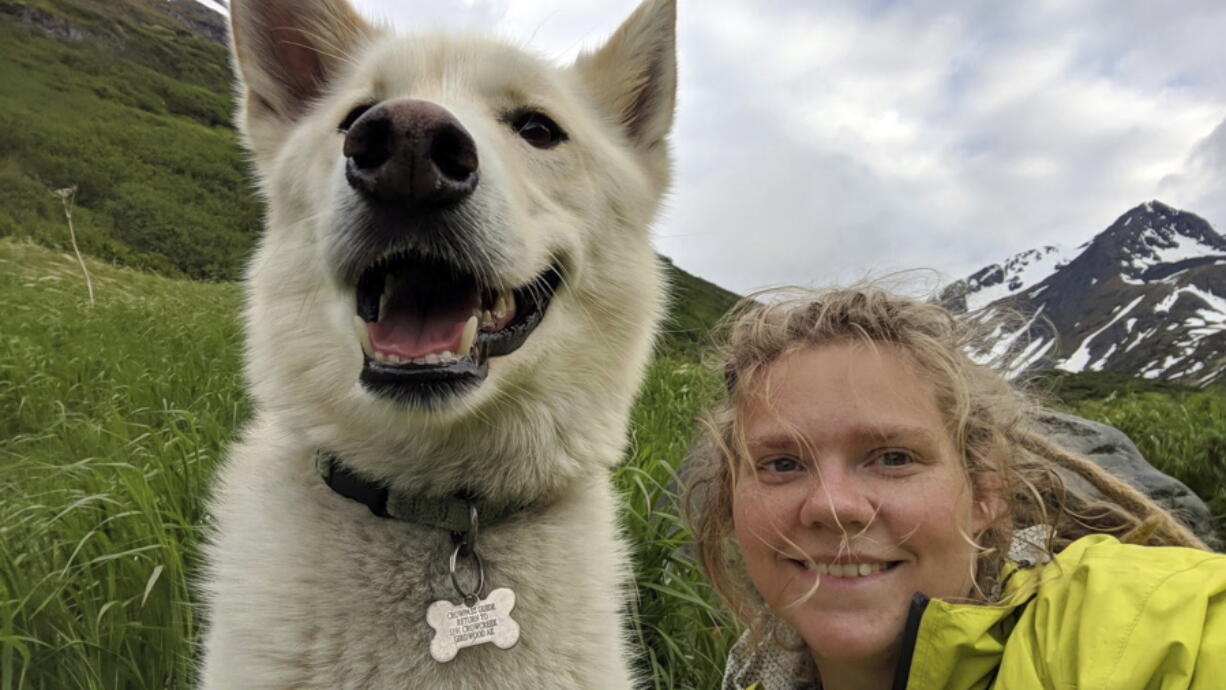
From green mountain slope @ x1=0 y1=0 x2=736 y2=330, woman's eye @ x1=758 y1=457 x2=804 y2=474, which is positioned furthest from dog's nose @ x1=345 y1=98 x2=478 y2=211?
green mountain slope @ x1=0 y1=0 x2=736 y2=330

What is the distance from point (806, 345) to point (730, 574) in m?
0.87

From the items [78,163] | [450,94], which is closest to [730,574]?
[450,94]

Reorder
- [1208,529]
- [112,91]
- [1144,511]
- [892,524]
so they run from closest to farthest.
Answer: [892,524]
[1144,511]
[1208,529]
[112,91]

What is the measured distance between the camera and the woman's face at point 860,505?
5.58 ft

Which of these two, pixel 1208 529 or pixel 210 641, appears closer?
pixel 210 641

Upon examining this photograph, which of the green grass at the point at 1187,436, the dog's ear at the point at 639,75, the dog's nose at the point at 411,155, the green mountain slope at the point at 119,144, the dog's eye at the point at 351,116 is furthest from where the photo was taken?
the green mountain slope at the point at 119,144

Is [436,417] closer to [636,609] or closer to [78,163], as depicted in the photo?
[636,609]

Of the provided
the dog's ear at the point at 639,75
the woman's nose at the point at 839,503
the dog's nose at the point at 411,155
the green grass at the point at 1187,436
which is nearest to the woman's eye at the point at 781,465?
the woman's nose at the point at 839,503

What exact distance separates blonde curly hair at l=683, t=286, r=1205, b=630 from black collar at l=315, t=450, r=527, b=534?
0.71m

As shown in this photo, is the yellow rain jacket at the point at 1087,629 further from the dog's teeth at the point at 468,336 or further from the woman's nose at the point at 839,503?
the dog's teeth at the point at 468,336

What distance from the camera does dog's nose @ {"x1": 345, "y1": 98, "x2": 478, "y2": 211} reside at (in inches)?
55.3

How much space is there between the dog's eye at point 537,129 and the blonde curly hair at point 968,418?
80 cm

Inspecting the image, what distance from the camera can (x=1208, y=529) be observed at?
440cm

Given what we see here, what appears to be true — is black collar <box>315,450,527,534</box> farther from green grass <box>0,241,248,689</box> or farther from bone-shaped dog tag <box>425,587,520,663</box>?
green grass <box>0,241,248,689</box>
